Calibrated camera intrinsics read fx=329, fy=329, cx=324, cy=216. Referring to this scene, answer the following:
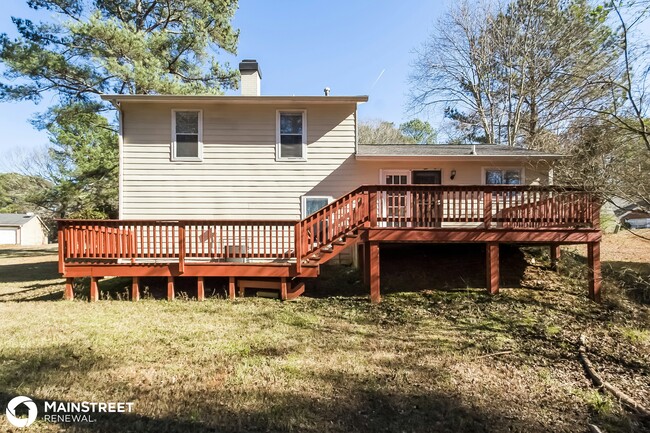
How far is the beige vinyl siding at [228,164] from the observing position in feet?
28.8

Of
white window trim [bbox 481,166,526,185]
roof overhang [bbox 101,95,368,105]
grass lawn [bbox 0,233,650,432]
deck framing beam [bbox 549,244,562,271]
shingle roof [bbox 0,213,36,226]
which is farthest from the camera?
shingle roof [bbox 0,213,36,226]

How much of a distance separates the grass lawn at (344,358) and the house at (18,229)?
37.5 metres

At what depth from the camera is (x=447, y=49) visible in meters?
20.0

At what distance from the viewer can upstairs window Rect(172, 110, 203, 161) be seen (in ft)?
29.0

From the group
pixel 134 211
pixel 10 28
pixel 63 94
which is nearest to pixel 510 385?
pixel 134 211

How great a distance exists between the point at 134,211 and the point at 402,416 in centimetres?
842

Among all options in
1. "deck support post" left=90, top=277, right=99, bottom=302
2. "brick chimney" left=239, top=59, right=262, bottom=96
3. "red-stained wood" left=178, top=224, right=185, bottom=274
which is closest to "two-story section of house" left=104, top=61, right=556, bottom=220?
"brick chimney" left=239, top=59, right=262, bottom=96

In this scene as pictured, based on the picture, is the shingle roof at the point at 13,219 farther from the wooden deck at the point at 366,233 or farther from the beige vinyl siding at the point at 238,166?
the wooden deck at the point at 366,233

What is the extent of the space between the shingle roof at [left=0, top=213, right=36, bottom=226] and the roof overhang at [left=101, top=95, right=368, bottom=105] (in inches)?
1475

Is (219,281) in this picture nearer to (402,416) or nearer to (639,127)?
(402,416)

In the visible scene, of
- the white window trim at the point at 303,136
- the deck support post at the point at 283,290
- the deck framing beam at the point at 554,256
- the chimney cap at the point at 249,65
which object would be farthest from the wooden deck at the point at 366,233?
the chimney cap at the point at 249,65

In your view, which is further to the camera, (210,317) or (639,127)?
(210,317)

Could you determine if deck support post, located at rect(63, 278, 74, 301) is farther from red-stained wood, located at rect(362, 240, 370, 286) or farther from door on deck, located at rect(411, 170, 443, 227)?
door on deck, located at rect(411, 170, 443, 227)

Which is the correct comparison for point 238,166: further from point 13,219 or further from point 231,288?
point 13,219
